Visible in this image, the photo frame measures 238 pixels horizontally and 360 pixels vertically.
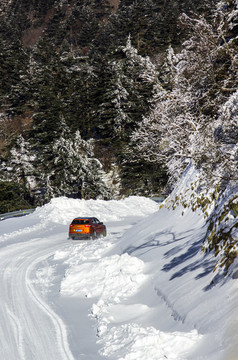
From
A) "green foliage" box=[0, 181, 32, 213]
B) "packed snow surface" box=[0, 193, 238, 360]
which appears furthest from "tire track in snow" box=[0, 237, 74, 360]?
"green foliage" box=[0, 181, 32, 213]

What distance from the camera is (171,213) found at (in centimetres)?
1430

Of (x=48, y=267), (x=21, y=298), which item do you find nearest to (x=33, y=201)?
(x=48, y=267)

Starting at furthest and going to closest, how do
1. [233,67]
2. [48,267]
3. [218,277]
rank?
[48,267] < [233,67] < [218,277]

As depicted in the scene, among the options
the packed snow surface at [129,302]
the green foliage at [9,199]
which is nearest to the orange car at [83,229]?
the packed snow surface at [129,302]

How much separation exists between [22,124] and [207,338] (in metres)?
56.8

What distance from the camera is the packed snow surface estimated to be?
19.5ft

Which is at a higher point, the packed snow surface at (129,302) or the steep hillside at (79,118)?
the steep hillside at (79,118)

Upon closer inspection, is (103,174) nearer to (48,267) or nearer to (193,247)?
(48,267)

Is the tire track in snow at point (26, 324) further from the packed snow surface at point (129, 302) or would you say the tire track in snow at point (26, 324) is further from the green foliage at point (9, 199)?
the green foliage at point (9, 199)

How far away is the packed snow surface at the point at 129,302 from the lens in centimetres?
596

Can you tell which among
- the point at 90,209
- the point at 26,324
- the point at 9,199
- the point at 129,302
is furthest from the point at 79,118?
the point at 26,324

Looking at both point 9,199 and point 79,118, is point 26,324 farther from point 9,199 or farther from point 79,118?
point 79,118

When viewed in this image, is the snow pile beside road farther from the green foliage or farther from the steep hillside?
the green foliage

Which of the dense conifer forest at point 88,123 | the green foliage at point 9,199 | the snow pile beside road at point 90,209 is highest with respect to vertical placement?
the dense conifer forest at point 88,123
